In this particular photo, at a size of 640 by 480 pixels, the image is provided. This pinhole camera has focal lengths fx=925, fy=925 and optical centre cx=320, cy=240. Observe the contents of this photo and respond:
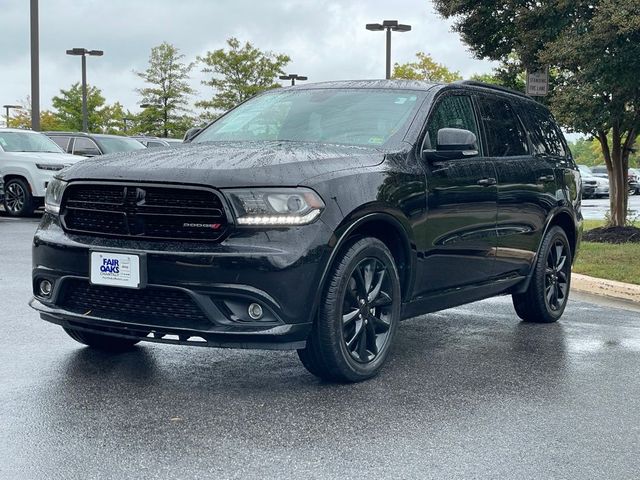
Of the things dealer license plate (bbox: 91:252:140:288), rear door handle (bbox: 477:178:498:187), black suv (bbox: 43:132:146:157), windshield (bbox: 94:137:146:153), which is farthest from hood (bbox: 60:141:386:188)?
windshield (bbox: 94:137:146:153)

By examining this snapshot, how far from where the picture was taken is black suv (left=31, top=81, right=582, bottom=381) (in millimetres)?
4664

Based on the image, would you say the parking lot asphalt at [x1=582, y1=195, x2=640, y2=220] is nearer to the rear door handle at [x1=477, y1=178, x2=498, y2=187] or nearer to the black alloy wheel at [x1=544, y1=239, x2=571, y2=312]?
the black alloy wheel at [x1=544, y1=239, x2=571, y2=312]

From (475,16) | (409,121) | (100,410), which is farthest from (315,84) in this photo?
(475,16)

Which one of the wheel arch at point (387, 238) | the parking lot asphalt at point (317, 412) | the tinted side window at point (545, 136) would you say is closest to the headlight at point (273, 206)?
the wheel arch at point (387, 238)

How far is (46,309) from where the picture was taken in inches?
203

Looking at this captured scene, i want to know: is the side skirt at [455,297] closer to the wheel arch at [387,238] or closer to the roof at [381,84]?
the wheel arch at [387,238]

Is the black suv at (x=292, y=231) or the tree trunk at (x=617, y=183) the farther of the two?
the tree trunk at (x=617, y=183)

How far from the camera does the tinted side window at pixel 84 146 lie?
71.0 ft

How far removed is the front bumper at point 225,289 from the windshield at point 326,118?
1.23m

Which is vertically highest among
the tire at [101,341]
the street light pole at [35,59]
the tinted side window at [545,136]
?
the street light pole at [35,59]

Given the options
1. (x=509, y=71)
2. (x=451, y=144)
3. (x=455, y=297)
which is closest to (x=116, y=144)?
(x=509, y=71)

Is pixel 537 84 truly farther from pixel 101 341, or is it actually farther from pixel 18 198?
pixel 101 341

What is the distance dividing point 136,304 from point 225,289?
54cm

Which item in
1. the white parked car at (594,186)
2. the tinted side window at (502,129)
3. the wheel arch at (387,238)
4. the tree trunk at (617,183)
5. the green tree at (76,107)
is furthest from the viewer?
the green tree at (76,107)
